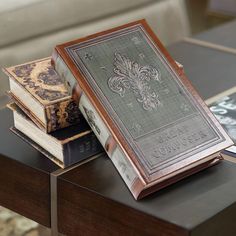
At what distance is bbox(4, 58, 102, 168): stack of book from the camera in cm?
103

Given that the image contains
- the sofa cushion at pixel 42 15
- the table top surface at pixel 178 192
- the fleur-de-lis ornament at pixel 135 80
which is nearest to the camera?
the table top surface at pixel 178 192

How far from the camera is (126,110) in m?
1.00

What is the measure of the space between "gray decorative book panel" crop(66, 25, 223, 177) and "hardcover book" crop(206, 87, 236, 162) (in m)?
0.07

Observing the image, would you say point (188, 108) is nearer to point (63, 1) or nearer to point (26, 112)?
point (26, 112)

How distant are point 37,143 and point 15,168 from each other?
0.06 meters

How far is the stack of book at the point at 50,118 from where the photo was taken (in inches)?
40.5

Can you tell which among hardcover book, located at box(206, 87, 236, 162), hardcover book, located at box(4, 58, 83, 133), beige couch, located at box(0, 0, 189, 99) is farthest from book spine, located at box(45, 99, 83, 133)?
beige couch, located at box(0, 0, 189, 99)

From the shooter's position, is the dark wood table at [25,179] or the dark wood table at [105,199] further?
the dark wood table at [25,179]

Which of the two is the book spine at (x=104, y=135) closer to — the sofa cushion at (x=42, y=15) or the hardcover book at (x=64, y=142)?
the hardcover book at (x=64, y=142)

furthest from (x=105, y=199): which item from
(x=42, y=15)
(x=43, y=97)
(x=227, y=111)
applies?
(x=42, y=15)

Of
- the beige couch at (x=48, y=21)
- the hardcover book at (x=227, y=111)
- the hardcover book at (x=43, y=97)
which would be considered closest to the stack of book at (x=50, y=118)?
the hardcover book at (x=43, y=97)

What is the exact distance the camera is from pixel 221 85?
1390 mm

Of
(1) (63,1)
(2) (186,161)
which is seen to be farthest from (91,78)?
(1) (63,1)

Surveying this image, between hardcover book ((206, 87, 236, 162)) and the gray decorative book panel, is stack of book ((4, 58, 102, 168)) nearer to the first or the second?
the gray decorative book panel
